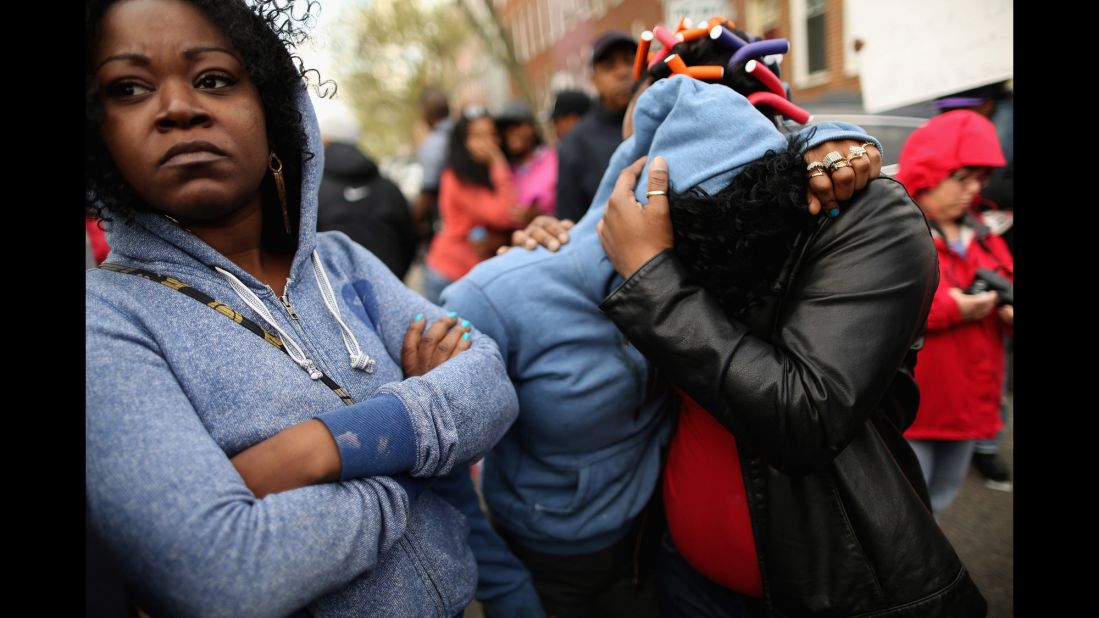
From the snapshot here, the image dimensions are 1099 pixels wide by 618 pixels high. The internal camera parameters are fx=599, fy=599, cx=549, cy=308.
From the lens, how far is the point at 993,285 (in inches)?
109

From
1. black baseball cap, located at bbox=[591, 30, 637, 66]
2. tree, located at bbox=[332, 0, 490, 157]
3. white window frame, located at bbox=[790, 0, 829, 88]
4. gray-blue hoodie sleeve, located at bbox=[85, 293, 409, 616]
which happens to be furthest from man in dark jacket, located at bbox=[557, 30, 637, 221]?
tree, located at bbox=[332, 0, 490, 157]

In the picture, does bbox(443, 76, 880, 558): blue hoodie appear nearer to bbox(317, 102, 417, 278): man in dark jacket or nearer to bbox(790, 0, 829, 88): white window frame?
bbox(317, 102, 417, 278): man in dark jacket

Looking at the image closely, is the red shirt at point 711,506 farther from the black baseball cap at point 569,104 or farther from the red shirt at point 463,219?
the black baseball cap at point 569,104

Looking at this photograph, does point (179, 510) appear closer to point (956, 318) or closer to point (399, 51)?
point (956, 318)

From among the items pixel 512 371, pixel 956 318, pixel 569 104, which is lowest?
pixel 956 318

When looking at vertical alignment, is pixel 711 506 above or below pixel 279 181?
below

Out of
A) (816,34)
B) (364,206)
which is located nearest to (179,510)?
(364,206)

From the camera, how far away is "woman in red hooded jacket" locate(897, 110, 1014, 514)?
268 centimetres

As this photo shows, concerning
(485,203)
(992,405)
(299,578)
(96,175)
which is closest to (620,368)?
(299,578)

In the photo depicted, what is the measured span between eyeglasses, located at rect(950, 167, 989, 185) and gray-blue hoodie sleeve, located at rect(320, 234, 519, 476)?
252 cm

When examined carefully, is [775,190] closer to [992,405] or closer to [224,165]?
[224,165]

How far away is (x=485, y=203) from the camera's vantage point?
463cm

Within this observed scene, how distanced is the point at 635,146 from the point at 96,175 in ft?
3.72

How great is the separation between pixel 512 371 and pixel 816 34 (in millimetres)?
11776
